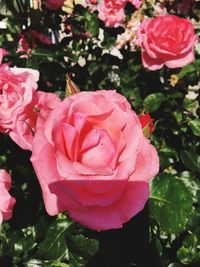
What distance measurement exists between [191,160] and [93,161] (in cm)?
77

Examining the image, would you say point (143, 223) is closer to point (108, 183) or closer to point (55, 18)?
point (108, 183)

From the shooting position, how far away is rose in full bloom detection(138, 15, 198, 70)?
5.09 feet

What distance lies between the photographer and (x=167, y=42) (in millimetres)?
1561

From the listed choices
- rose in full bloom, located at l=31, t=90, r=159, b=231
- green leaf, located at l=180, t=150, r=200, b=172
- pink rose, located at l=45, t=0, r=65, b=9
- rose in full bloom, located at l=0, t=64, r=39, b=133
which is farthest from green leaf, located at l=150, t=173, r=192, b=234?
pink rose, located at l=45, t=0, r=65, b=9

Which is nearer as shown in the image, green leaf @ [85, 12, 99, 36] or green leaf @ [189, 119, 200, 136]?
green leaf @ [189, 119, 200, 136]

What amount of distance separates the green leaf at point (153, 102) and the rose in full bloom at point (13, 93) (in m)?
0.73

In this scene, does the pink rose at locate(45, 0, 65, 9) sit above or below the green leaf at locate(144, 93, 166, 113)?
above

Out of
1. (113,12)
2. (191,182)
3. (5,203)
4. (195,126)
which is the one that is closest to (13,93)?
(5,203)

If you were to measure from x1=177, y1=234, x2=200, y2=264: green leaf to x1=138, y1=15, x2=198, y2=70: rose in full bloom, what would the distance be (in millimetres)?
733

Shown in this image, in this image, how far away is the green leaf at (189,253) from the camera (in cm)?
106

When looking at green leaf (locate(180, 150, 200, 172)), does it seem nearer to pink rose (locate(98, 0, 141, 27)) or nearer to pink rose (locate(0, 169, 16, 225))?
pink rose (locate(0, 169, 16, 225))

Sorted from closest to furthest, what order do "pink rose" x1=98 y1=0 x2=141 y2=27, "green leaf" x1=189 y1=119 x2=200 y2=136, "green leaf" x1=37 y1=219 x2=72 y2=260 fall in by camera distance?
"green leaf" x1=37 y1=219 x2=72 y2=260, "green leaf" x1=189 y1=119 x2=200 y2=136, "pink rose" x1=98 y1=0 x2=141 y2=27

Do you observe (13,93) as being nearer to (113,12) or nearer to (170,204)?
(170,204)

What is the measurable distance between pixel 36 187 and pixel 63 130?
767 millimetres
